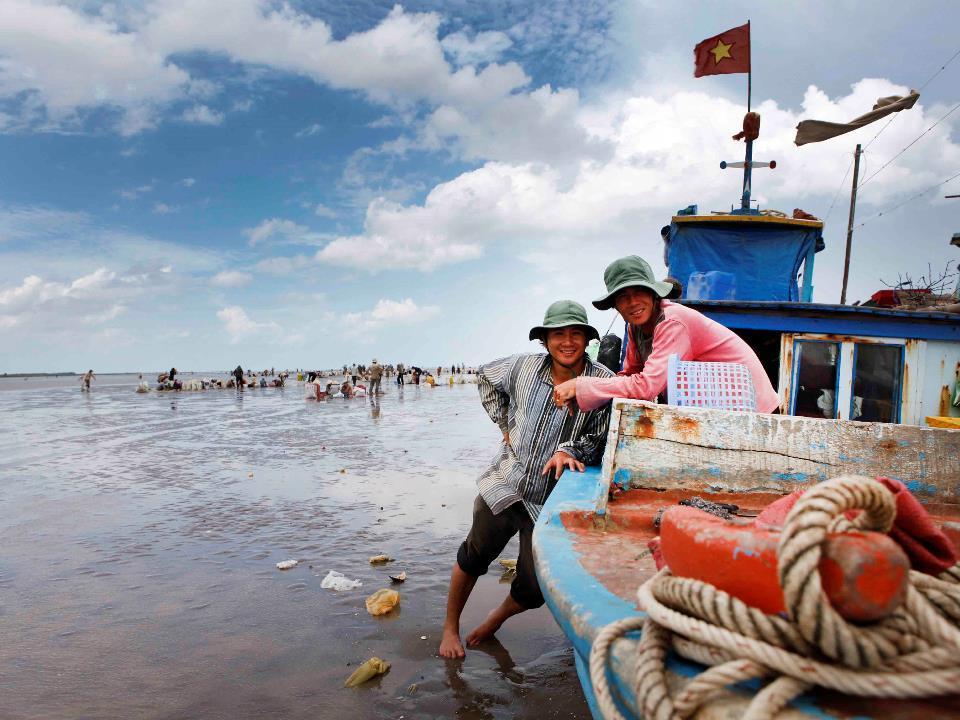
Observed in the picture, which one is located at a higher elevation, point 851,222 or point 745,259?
point 851,222

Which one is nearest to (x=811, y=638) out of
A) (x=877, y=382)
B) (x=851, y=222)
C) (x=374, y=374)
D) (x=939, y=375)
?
(x=877, y=382)

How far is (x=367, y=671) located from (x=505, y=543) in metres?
1.13

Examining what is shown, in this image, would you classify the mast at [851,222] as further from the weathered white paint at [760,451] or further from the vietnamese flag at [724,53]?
the weathered white paint at [760,451]

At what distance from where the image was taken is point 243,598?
465 centimetres

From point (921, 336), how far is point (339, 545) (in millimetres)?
7578

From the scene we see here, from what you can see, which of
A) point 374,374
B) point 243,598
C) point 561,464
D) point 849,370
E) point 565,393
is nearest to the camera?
point 565,393

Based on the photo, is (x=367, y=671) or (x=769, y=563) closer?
(x=769, y=563)

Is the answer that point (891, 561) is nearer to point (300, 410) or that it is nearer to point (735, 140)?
point (735, 140)

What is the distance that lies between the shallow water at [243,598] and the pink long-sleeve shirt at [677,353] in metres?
1.76

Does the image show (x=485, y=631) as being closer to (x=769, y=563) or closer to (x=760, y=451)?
(x=760, y=451)

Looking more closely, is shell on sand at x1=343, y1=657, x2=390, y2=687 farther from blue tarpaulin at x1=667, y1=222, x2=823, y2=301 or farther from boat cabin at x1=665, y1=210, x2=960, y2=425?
blue tarpaulin at x1=667, y1=222, x2=823, y2=301

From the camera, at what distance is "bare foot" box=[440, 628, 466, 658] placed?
365 cm

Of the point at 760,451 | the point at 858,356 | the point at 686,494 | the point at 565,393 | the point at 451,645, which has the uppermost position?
the point at 858,356

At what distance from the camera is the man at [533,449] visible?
3338 mm
